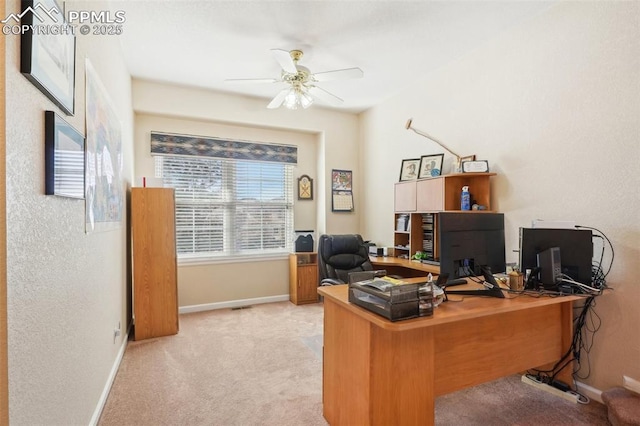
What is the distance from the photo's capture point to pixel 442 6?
Result: 2.41m

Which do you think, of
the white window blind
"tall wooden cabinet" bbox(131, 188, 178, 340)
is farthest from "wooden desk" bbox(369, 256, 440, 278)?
"tall wooden cabinet" bbox(131, 188, 178, 340)

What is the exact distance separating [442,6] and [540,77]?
3.23ft

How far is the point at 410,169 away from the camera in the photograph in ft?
12.6

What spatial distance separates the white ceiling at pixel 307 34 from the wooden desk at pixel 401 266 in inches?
86.0

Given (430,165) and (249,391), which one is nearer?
(249,391)

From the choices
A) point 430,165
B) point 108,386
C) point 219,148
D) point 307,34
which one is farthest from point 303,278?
point 307,34

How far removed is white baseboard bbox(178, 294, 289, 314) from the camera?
4.07 m

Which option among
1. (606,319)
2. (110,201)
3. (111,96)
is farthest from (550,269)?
(111,96)

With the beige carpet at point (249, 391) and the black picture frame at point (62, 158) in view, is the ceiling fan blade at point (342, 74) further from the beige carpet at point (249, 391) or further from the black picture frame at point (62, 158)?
the beige carpet at point (249, 391)

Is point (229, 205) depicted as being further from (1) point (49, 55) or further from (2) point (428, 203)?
(1) point (49, 55)

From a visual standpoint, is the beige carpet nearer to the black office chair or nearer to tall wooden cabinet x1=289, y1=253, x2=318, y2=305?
the black office chair

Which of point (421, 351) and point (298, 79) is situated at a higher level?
point (298, 79)

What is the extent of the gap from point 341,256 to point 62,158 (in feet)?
7.91

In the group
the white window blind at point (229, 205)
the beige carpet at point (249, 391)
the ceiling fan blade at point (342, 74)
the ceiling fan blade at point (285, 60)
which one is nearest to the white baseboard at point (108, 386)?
the beige carpet at point (249, 391)
